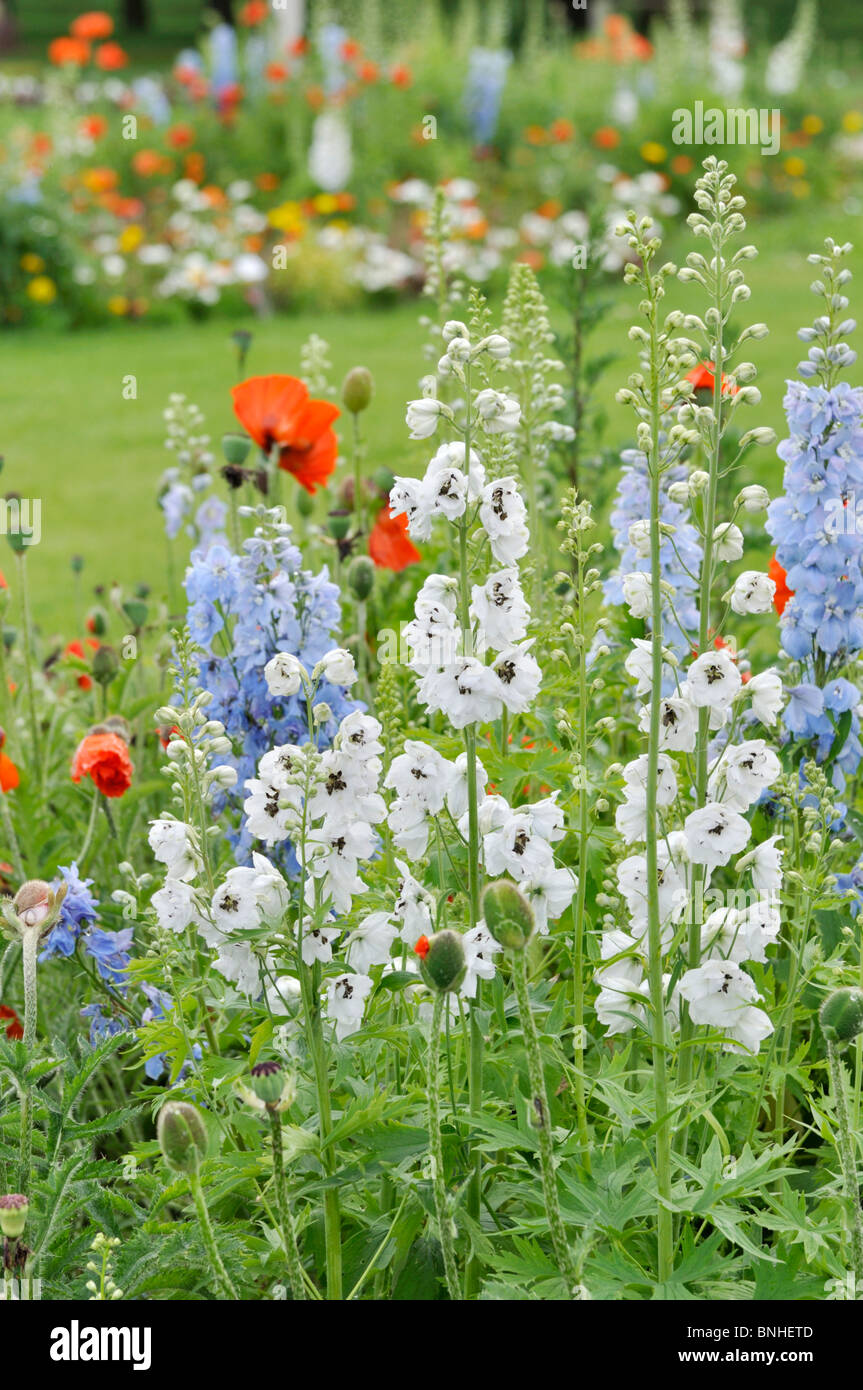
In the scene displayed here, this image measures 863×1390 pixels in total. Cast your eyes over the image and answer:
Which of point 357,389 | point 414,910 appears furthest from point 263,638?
point 357,389

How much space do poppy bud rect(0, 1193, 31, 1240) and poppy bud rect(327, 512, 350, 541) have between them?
1776mm

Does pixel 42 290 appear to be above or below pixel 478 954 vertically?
above

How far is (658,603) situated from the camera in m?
1.78

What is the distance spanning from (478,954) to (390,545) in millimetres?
1608

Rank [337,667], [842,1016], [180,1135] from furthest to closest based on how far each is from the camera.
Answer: [337,667] < [842,1016] < [180,1135]

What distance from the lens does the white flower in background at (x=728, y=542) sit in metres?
1.89

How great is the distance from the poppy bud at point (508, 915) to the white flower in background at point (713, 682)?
372 mm

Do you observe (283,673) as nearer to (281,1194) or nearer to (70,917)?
(281,1194)

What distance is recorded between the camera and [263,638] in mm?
2584

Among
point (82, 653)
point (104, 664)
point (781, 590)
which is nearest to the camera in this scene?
point (781, 590)

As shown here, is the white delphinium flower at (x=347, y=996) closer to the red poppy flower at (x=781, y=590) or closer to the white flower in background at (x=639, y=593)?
the white flower in background at (x=639, y=593)

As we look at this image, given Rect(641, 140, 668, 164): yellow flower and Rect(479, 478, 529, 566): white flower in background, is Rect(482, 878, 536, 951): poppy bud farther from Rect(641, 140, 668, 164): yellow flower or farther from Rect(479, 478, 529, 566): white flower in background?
Rect(641, 140, 668, 164): yellow flower
